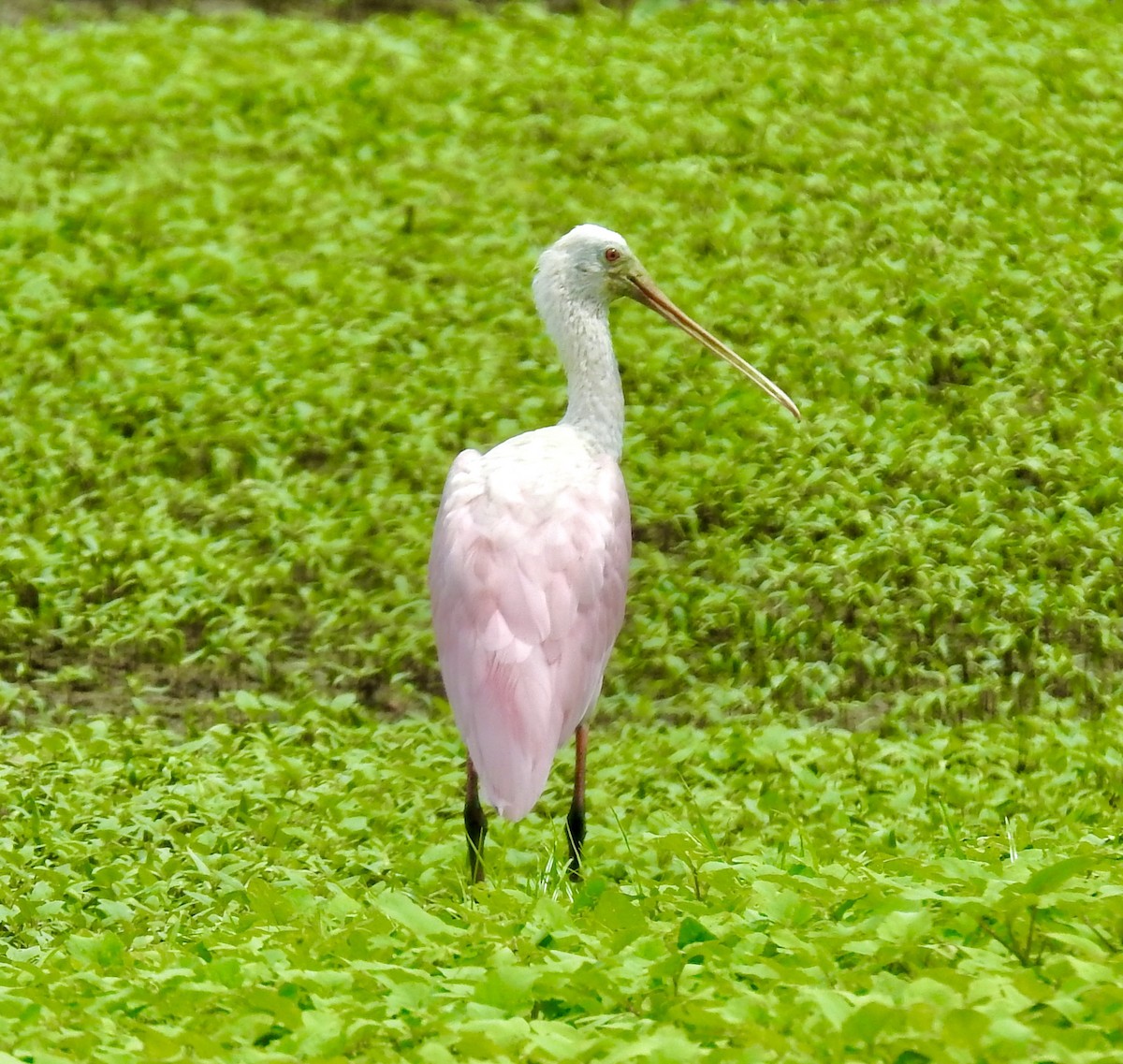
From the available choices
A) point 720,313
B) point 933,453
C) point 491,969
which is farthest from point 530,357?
point 491,969

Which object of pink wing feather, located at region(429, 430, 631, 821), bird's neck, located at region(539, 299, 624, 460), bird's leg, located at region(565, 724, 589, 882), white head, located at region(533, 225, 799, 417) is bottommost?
bird's leg, located at region(565, 724, 589, 882)

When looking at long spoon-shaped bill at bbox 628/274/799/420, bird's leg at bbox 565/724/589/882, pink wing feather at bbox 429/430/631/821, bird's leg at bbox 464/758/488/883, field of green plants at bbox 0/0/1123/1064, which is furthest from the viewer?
long spoon-shaped bill at bbox 628/274/799/420

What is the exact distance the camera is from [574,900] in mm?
5676

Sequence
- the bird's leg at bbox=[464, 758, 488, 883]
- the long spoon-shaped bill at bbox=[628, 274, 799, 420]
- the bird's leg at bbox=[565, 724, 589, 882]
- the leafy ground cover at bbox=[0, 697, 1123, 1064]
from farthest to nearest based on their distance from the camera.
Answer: the long spoon-shaped bill at bbox=[628, 274, 799, 420] < the bird's leg at bbox=[565, 724, 589, 882] < the bird's leg at bbox=[464, 758, 488, 883] < the leafy ground cover at bbox=[0, 697, 1123, 1064]

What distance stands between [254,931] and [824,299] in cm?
689

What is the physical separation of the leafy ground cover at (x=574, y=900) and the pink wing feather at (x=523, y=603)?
0.44m

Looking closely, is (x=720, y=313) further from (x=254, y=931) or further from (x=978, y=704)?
(x=254, y=931)

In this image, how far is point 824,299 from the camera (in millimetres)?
11594

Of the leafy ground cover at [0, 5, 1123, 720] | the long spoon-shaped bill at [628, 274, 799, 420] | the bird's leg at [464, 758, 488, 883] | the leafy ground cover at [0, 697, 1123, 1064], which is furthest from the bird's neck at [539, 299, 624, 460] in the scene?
the leafy ground cover at [0, 5, 1123, 720]

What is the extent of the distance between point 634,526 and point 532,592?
147 inches

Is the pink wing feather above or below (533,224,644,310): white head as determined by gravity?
below

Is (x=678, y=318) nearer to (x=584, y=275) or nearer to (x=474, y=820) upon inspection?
(x=584, y=275)

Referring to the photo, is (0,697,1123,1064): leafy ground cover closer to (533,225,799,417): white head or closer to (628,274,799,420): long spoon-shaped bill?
(628,274,799,420): long spoon-shaped bill

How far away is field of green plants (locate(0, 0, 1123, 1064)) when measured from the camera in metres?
4.72
